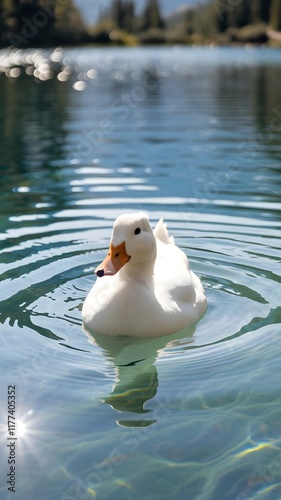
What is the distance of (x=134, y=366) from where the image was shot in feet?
22.2

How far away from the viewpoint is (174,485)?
5.04m

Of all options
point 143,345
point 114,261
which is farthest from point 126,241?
point 143,345

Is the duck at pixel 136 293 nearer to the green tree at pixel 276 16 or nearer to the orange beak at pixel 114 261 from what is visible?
the orange beak at pixel 114 261

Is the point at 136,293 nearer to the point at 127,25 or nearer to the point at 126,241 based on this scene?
the point at 126,241

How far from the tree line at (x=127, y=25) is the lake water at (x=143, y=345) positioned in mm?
62229

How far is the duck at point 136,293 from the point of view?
270 inches

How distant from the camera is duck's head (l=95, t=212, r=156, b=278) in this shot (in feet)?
22.2

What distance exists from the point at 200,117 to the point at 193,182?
11.0 m

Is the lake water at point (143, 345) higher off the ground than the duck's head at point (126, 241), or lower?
lower

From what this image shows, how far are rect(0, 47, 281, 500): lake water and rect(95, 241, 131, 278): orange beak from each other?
0.77 metres

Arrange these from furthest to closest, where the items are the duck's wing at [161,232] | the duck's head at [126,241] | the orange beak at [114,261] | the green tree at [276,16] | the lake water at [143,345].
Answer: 1. the green tree at [276,16]
2. the duck's wing at [161,232]
3. the duck's head at [126,241]
4. the orange beak at [114,261]
5. the lake water at [143,345]

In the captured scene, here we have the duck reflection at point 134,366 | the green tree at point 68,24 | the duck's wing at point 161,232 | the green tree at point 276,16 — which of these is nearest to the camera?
the duck reflection at point 134,366

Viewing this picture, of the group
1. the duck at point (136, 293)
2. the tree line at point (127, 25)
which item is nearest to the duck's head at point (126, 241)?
the duck at point (136, 293)

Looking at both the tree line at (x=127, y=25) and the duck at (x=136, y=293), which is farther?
the tree line at (x=127, y=25)
